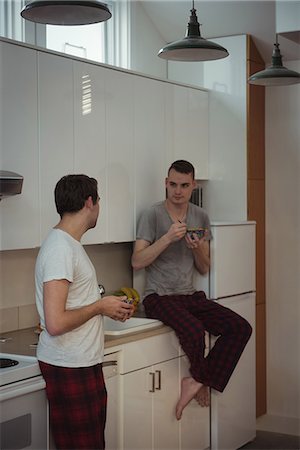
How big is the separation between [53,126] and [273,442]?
2712mm

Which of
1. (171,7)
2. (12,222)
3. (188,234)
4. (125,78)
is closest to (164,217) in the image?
(188,234)

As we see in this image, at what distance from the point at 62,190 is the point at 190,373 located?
1710mm

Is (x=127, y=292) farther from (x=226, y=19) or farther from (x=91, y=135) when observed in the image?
(x=226, y=19)

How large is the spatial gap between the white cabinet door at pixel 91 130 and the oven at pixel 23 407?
104cm

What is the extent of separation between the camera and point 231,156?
204 inches

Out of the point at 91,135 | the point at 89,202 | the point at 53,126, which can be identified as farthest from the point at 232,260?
the point at 89,202

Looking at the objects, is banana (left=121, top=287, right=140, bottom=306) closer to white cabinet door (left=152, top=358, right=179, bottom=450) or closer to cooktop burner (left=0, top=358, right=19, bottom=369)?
white cabinet door (left=152, top=358, right=179, bottom=450)

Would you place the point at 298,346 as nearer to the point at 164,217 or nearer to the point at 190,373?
the point at 190,373

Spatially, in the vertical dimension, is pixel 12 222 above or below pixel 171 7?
below

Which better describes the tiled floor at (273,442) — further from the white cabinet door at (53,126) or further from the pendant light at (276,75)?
the pendant light at (276,75)

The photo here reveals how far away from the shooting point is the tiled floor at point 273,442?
5039mm

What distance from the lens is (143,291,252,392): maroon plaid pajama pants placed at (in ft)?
13.9

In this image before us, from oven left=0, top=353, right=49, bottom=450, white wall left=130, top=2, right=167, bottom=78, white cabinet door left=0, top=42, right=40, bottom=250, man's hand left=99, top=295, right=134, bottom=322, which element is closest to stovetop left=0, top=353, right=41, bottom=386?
oven left=0, top=353, right=49, bottom=450

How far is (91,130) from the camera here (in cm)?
411
